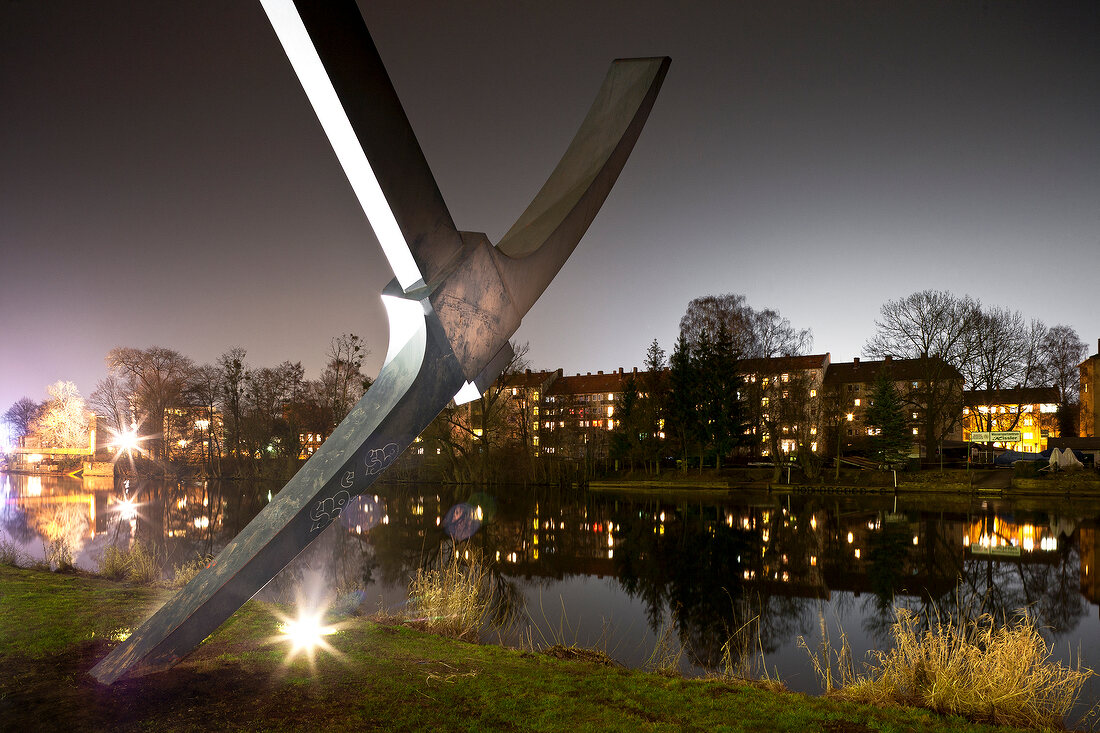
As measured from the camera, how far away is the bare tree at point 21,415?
78.7 m

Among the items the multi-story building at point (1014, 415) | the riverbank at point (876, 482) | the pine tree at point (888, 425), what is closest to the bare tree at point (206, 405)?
the riverbank at point (876, 482)

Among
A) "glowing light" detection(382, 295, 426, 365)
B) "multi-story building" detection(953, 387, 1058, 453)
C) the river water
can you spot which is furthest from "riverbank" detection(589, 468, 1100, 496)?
"glowing light" detection(382, 295, 426, 365)

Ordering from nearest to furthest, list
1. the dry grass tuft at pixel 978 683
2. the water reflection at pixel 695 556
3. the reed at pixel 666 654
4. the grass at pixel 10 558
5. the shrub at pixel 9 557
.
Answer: the dry grass tuft at pixel 978 683, the reed at pixel 666 654, the water reflection at pixel 695 556, the grass at pixel 10 558, the shrub at pixel 9 557

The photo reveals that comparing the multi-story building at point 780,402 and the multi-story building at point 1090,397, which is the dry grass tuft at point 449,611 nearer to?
the multi-story building at point 780,402

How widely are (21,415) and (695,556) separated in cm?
9547

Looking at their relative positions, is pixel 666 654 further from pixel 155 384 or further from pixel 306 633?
pixel 155 384

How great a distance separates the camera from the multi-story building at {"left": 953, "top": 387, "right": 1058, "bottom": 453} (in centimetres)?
4109

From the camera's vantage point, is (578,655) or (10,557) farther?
(10,557)

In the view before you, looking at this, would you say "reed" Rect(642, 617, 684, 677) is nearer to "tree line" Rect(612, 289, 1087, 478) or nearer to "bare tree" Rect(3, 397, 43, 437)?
"tree line" Rect(612, 289, 1087, 478)

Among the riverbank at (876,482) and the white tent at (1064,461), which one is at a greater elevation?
the white tent at (1064,461)

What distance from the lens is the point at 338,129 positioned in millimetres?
3088

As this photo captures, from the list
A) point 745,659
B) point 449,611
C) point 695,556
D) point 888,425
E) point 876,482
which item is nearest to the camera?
point 745,659

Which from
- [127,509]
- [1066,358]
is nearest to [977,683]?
[127,509]

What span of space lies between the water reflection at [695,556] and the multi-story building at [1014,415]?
512 inches
